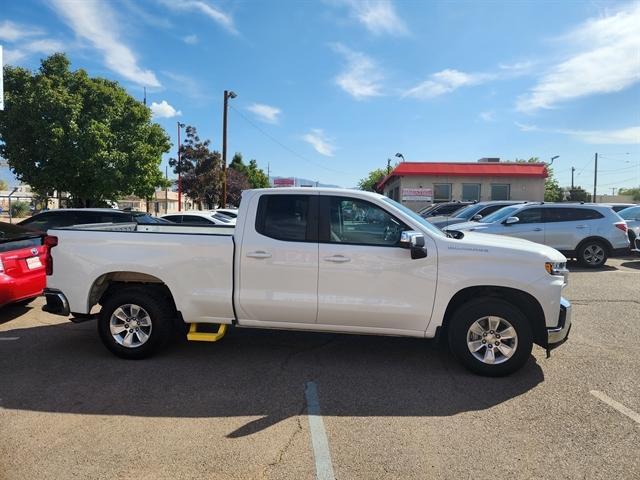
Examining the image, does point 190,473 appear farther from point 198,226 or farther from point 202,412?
point 198,226

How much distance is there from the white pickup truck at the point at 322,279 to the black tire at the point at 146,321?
0.5 inches

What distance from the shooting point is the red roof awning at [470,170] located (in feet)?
95.8

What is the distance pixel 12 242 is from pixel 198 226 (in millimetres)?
2854

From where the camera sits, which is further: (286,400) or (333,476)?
(286,400)

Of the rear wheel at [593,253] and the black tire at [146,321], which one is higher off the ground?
the rear wheel at [593,253]

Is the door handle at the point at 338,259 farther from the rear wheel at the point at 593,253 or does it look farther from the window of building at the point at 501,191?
the window of building at the point at 501,191

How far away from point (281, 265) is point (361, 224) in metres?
0.91

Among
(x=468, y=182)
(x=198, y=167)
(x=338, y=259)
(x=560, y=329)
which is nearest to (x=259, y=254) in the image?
(x=338, y=259)

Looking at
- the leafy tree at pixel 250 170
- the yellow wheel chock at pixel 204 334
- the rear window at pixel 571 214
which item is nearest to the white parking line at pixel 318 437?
the yellow wheel chock at pixel 204 334

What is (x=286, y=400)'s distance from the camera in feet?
13.4

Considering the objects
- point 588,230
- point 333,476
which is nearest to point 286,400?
point 333,476

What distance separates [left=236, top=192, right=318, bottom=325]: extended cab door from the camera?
4.67 metres

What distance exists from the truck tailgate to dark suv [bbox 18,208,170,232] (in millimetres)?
4918

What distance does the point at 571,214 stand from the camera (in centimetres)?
1176
